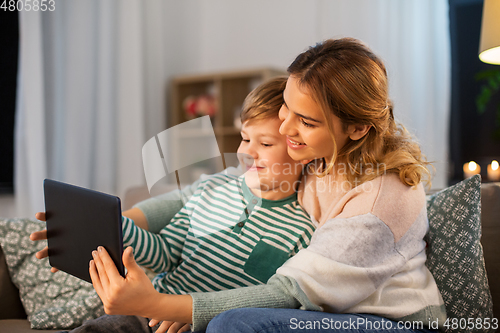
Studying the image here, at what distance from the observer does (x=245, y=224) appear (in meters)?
0.98

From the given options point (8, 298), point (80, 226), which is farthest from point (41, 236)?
point (8, 298)

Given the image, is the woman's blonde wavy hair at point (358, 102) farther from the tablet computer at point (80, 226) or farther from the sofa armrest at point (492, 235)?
the tablet computer at point (80, 226)

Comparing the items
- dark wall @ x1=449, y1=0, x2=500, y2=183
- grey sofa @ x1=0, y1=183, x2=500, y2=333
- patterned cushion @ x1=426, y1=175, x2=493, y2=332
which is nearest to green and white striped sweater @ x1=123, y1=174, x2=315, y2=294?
patterned cushion @ x1=426, y1=175, x2=493, y2=332

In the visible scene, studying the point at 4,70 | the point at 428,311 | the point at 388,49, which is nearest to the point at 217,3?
the point at 388,49

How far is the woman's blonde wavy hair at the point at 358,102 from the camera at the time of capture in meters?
0.85

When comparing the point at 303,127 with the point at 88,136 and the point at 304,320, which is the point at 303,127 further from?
the point at 88,136

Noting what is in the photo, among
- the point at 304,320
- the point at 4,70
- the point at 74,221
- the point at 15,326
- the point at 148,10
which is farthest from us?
the point at 148,10

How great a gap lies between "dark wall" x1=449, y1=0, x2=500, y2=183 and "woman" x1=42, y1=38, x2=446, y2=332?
1.99 metres

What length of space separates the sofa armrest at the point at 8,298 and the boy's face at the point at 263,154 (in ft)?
2.61

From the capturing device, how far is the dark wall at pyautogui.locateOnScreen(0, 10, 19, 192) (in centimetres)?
224

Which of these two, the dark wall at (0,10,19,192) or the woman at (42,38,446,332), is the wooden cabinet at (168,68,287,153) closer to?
the dark wall at (0,10,19,192)

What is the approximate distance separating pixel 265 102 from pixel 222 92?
6.14 feet

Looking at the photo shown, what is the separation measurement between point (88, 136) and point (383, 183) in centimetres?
210

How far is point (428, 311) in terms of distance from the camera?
2.85 feet
